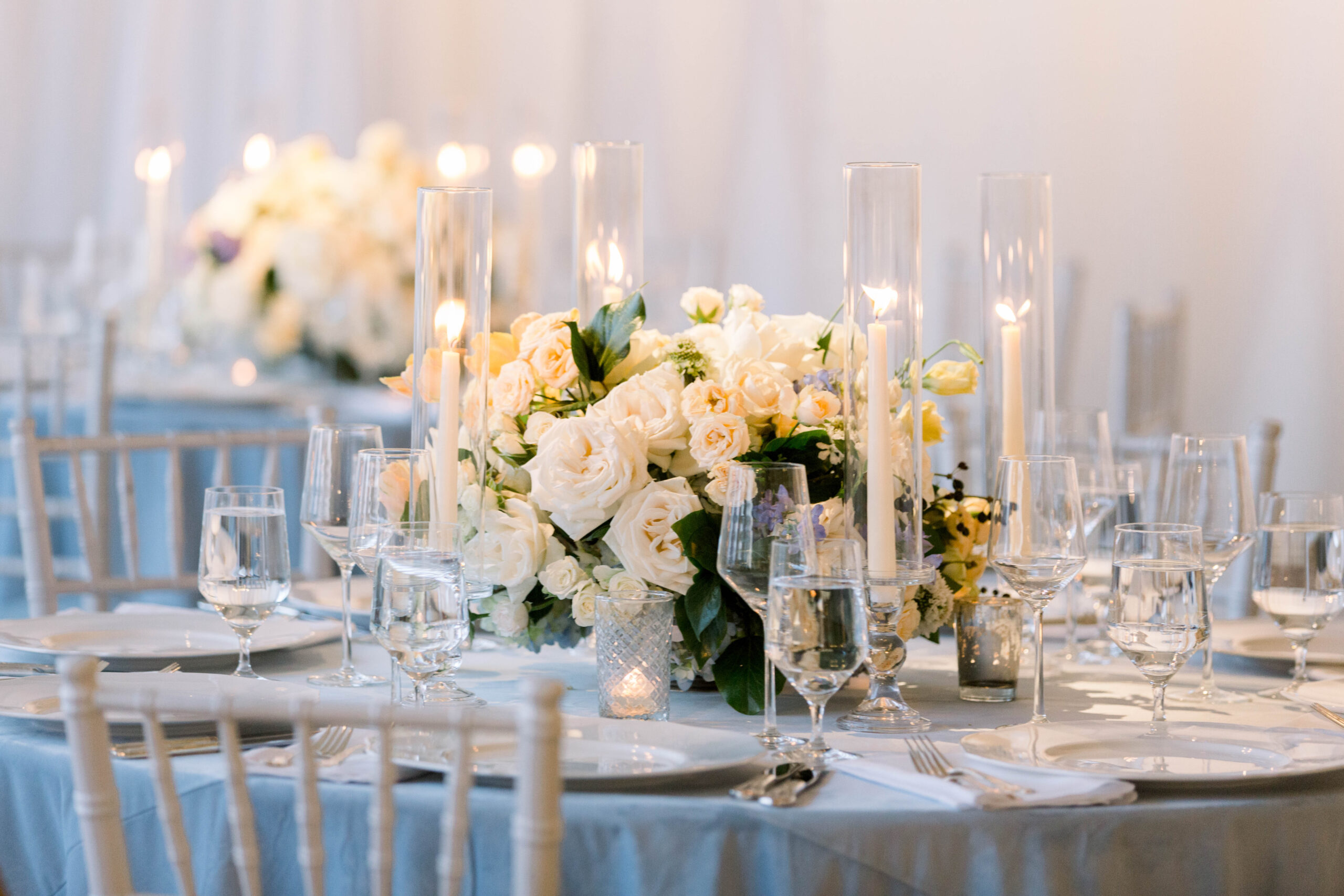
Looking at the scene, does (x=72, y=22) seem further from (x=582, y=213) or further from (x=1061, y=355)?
(x=582, y=213)

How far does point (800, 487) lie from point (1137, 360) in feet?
10.6

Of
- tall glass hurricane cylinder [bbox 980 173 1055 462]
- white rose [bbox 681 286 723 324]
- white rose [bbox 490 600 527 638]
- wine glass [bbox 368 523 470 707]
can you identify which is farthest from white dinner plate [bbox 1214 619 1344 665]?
wine glass [bbox 368 523 470 707]

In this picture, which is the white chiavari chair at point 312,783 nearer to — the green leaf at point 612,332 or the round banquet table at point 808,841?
the round banquet table at point 808,841

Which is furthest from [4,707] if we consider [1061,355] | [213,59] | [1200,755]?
[213,59]

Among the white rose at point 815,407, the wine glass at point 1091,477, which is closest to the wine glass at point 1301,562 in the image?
the wine glass at point 1091,477

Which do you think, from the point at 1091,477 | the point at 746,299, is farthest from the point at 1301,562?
the point at 746,299

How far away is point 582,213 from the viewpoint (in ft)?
5.48

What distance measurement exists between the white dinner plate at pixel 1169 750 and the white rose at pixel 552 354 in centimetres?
52

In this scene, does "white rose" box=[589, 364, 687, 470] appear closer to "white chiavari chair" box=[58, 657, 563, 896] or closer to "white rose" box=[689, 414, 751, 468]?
"white rose" box=[689, 414, 751, 468]

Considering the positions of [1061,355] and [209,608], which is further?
[1061,355]

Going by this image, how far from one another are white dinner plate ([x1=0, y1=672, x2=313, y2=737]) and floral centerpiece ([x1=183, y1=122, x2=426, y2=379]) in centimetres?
241

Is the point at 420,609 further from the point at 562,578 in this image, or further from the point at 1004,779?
the point at 1004,779

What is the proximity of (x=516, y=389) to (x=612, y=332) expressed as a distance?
0.36 feet

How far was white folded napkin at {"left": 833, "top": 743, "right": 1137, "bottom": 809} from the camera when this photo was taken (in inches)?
40.1
